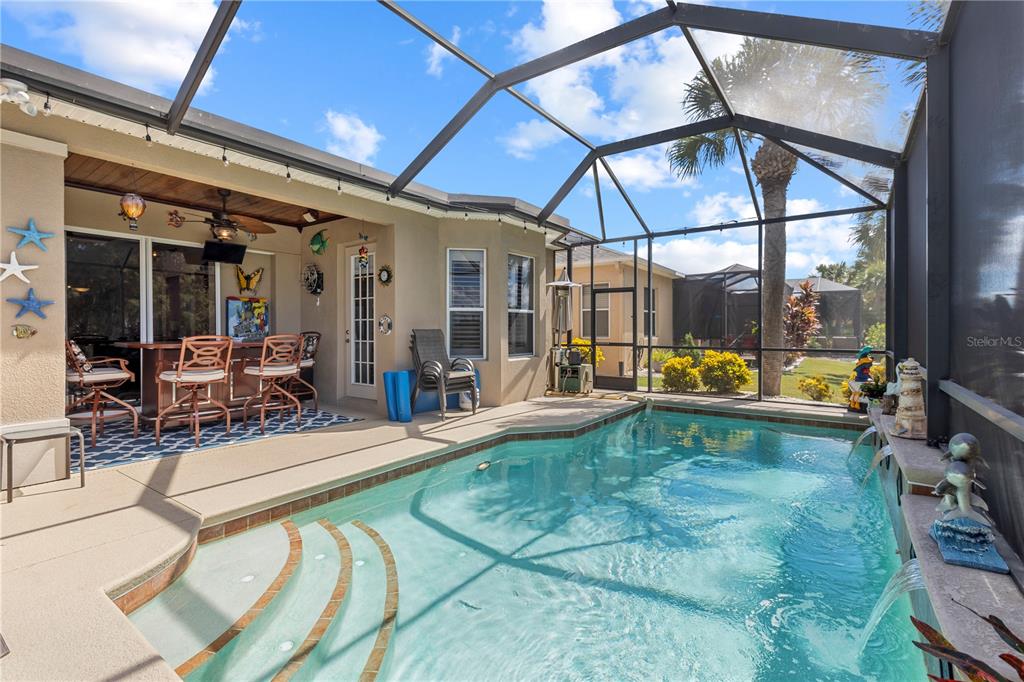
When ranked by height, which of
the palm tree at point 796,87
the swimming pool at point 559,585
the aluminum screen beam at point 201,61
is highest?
the palm tree at point 796,87

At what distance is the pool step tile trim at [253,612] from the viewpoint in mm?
2037

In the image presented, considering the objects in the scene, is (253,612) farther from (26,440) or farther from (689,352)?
(689,352)

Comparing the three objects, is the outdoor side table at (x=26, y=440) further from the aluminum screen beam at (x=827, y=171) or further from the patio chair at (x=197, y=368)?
the aluminum screen beam at (x=827, y=171)

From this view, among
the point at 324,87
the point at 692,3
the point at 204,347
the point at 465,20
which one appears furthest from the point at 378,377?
the point at 692,3

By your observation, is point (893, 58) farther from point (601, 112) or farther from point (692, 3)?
point (601, 112)

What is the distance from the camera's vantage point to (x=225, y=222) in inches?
246

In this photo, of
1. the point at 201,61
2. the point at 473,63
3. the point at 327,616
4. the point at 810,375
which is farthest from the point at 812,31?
the point at 810,375

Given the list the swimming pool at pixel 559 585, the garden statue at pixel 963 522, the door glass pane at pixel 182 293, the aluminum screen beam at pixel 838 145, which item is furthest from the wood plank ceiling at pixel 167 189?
the garden statue at pixel 963 522

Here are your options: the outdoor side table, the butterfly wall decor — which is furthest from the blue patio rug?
the butterfly wall decor

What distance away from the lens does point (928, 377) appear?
3.02 metres

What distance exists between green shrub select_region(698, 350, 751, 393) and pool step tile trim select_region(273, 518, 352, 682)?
757 cm

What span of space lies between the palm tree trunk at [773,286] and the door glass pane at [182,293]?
9.52 metres

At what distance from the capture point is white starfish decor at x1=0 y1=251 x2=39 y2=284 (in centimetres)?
344

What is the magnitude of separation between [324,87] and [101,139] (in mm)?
2020
